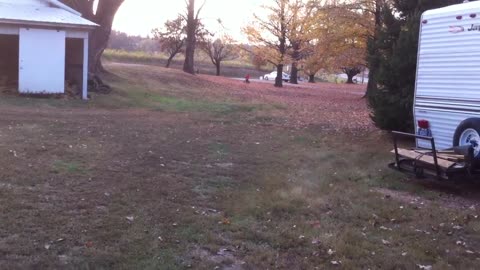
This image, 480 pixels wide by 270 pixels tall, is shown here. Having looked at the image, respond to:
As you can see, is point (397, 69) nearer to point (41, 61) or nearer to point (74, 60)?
point (41, 61)

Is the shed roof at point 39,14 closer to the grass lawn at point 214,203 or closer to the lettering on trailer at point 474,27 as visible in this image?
the grass lawn at point 214,203

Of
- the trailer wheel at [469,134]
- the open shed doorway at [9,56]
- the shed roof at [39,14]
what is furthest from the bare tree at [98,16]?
the trailer wheel at [469,134]

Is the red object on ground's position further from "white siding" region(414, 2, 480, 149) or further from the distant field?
the distant field

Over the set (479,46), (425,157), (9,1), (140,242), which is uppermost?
(9,1)

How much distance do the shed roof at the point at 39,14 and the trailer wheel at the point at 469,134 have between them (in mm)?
14831

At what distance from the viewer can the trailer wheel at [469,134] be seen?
26.3 ft

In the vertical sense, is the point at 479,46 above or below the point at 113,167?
above

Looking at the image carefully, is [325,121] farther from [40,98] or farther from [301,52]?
[301,52]

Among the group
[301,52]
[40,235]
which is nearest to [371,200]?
[40,235]

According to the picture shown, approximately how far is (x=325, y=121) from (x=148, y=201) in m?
11.8

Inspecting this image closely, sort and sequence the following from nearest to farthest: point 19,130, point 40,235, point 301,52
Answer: point 40,235 < point 19,130 < point 301,52

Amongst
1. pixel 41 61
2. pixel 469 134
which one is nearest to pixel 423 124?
pixel 469 134

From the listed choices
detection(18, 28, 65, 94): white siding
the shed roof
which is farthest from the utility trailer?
detection(18, 28, 65, 94): white siding

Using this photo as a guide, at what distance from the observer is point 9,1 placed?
2103 cm
